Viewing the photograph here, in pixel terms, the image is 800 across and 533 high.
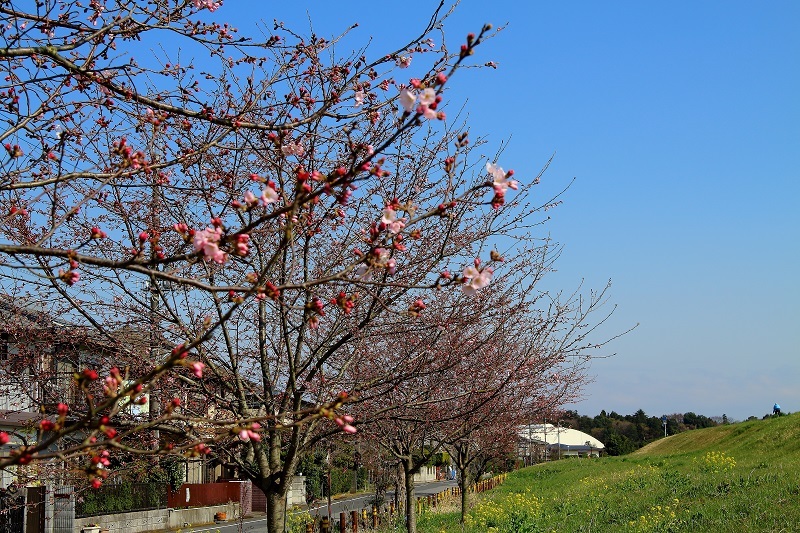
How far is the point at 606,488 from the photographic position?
21.8m

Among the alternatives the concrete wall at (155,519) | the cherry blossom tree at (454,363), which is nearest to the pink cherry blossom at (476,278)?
the cherry blossom tree at (454,363)

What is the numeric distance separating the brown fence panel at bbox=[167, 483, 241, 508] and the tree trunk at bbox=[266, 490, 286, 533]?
23886 mm

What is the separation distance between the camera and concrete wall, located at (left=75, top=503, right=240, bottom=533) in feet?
75.6

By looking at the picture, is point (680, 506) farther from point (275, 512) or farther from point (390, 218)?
point (390, 218)

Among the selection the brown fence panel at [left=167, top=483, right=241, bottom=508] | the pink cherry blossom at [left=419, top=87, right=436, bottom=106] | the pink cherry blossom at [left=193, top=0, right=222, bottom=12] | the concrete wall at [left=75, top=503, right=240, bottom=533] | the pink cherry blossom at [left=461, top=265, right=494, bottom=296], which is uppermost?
the pink cherry blossom at [left=193, top=0, right=222, bottom=12]

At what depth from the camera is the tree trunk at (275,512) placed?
6.83 metres

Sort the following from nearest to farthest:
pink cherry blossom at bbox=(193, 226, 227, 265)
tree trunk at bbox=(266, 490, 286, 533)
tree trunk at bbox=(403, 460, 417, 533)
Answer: pink cherry blossom at bbox=(193, 226, 227, 265) < tree trunk at bbox=(266, 490, 286, 533) < tree trunk at bbox=(403, 460, 417, 533)

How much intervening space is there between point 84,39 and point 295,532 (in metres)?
14.5

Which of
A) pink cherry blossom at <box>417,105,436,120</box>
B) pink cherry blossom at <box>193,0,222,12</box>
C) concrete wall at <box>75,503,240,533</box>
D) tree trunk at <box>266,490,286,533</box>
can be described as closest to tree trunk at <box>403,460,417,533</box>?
tree trunk at <box>266,490,286,533</box>

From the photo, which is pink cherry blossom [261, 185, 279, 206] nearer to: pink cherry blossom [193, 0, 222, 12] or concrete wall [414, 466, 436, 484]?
pink cherry blossom [193, 0, 222, 12]

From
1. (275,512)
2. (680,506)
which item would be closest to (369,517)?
(680,506)

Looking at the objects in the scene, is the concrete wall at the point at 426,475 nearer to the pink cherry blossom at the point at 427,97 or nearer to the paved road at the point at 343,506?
the paved road at the point at 343,506

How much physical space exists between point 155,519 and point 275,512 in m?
21.8

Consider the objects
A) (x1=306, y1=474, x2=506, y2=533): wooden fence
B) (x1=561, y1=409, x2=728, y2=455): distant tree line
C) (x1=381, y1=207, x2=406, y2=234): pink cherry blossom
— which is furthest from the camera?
(x1=561, y1=409, x2=728, y2=455): distant tree line
